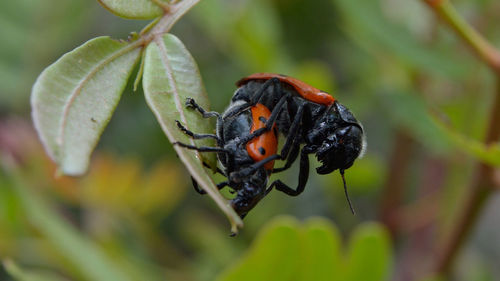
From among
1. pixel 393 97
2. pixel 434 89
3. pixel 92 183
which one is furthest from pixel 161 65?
pixel 434 89

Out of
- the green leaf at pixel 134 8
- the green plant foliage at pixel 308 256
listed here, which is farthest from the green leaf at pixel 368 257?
the green leaf at pixel 134 8

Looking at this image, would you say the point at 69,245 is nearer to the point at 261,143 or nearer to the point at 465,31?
the point at 261,143

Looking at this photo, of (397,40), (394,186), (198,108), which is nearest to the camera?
(198,108)

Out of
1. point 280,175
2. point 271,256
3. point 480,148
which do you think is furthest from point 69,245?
point 480,148

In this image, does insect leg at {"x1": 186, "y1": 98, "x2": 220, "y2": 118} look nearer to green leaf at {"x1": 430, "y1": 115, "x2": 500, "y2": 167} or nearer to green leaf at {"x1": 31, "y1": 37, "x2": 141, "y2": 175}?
green leaf at {"x1": 31, "y1": 37, "x2": 141, "y2": 175}

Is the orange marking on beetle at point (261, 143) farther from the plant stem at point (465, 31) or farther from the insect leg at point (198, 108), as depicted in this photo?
the plant stem at point (465, 31)

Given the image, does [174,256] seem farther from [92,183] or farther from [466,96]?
[466,96]

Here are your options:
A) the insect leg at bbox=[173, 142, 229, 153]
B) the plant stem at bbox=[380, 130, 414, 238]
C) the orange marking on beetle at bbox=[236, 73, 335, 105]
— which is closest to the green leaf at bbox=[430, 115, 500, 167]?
the orange marking on beetle at bbox=[236, 73, 335, 105]
